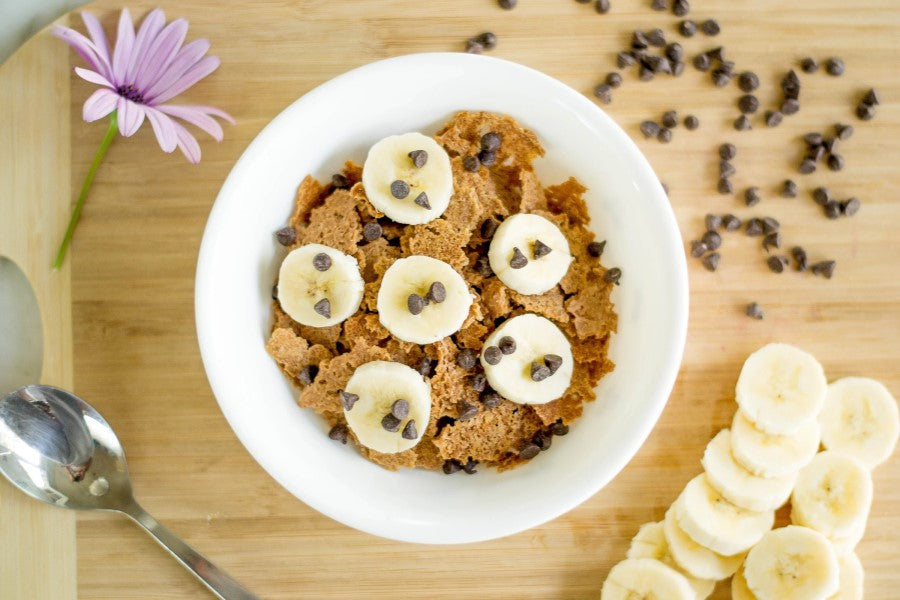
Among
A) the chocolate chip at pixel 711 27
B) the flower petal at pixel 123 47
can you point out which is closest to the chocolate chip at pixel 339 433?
the flower petal at pixel 123 47

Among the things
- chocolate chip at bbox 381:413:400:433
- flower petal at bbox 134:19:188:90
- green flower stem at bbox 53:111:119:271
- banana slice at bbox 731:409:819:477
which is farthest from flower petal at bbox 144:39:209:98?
banana slice at bbox 731:409:819:477

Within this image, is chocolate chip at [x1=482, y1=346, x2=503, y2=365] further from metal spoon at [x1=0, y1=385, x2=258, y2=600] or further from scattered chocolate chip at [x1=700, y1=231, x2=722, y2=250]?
metal spoon at [x1=0, y1=385, x2=258, y2=600]

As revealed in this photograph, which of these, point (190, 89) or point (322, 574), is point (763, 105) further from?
point (322, 574)

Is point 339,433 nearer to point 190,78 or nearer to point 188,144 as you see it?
point 188,144

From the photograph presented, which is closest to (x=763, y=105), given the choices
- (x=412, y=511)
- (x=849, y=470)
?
(x=849, y=470)

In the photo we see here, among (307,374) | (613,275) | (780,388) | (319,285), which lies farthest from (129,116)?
(780,388)

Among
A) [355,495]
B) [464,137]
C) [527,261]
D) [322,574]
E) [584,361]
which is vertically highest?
[464,137]
